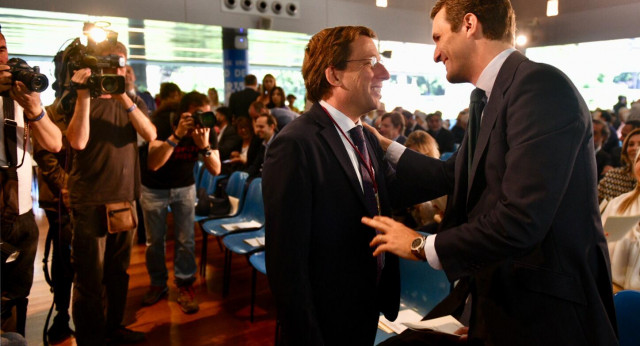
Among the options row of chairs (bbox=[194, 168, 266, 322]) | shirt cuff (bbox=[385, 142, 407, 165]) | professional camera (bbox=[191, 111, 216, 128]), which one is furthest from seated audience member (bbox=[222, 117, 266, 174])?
shirt cuff (bbox=[385, 142, 407, 165])

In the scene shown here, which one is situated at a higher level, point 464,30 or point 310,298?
point 464,30

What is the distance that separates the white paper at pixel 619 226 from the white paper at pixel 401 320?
44.1 inches

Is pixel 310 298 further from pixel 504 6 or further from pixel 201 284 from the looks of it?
pixel 201 284

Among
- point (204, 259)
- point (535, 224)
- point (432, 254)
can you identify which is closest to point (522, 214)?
point (535, 224)

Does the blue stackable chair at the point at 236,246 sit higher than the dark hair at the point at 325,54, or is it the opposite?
the dark hair at the point at 325,54

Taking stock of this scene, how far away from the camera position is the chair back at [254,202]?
13.9 feet

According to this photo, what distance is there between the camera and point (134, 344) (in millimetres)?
3057

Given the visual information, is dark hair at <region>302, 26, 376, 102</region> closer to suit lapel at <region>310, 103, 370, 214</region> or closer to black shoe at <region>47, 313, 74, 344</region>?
suit lapel at <region>310, 103, 370, 214</region>

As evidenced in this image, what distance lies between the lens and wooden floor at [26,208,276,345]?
316 cm

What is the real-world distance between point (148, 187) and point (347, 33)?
8.11 feet

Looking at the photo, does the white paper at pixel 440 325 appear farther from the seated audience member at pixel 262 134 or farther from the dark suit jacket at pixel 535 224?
the seated audience member at pixel 262 134

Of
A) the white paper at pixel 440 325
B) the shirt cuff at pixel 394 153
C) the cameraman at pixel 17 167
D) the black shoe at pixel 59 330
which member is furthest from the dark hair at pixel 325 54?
the black shoe at pixel 59 330

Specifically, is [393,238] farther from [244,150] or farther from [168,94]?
[244,150]

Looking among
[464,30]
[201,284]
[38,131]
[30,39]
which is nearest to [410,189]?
[464,30]
